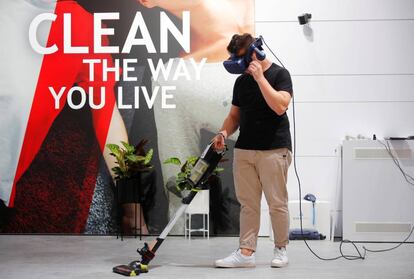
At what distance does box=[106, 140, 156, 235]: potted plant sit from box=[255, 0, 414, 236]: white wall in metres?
1.33

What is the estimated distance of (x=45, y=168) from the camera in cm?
609

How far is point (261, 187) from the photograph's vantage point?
4.07 meters

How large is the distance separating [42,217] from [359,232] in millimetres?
2927

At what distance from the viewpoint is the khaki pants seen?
3.95m

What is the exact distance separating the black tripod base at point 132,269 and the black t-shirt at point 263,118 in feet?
3.16

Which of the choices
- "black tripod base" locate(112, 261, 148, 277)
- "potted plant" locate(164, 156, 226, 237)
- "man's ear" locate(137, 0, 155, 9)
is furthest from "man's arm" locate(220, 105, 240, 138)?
"man's ear" locate(137, 0, 155, 9)

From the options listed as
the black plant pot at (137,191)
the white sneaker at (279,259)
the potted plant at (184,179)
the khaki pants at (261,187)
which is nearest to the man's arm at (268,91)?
the khaki pants at (261,187)

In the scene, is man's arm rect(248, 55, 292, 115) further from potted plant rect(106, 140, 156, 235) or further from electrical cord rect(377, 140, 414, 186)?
potted plant rect(106, 140, 156, 235)

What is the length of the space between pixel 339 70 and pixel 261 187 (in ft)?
7.54

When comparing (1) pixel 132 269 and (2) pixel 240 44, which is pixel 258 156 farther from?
(1) pixel 132 269

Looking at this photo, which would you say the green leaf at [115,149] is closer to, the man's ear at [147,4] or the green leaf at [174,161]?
the green leaf at [174,161]

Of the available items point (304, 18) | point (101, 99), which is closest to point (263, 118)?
point (304, 18)

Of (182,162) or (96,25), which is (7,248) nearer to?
(182,162)

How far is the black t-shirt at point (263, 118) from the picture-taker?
13.0 ft
